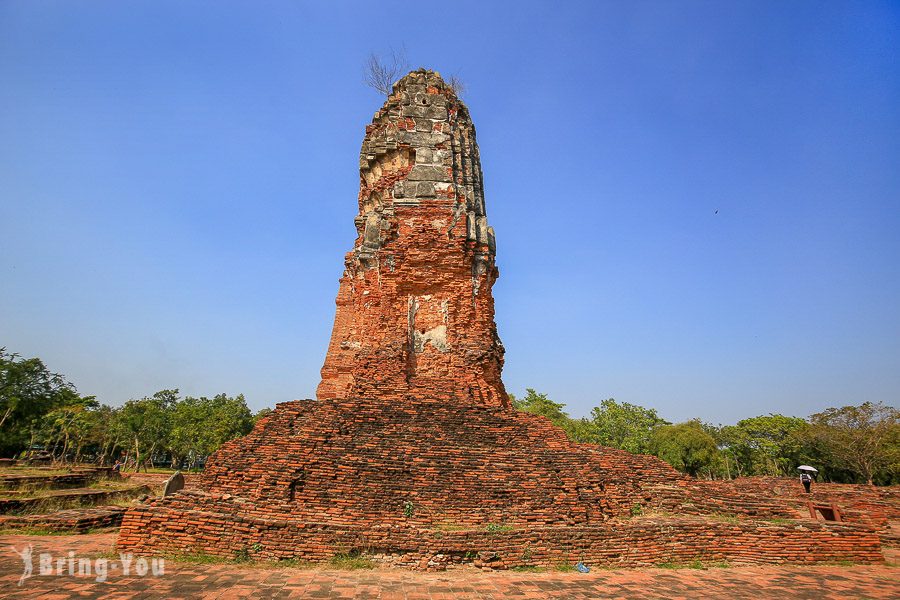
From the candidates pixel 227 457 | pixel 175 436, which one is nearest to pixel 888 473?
pixel 227 457

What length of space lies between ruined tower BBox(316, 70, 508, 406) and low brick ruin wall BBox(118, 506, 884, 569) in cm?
394

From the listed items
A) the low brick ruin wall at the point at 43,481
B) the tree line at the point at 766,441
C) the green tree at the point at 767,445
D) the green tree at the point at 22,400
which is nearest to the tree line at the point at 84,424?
the green tree at the point at 22,400

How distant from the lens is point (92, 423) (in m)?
35.4

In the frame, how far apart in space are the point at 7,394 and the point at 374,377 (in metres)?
39.9

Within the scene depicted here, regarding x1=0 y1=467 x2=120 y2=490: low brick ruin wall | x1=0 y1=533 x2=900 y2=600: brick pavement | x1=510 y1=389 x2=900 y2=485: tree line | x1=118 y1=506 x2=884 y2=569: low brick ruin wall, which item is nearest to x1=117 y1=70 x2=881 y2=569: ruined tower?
x1=118 y1=506 x2=884 y2=569: low brick ruin wall

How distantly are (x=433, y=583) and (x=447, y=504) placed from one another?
5.18 ft

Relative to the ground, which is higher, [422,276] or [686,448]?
[422,276]

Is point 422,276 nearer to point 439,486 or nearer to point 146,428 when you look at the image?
point 439,486

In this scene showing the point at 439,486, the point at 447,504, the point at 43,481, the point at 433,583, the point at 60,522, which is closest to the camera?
the point at 433,583

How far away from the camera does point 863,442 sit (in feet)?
99.8

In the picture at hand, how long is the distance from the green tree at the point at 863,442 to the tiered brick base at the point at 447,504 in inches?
1137

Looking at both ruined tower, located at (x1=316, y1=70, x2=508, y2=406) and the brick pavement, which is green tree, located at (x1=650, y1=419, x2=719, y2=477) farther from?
the brick pavement

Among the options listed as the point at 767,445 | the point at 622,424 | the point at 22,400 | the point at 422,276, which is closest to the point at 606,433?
the point at 622,424

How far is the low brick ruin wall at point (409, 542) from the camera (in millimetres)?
6660
